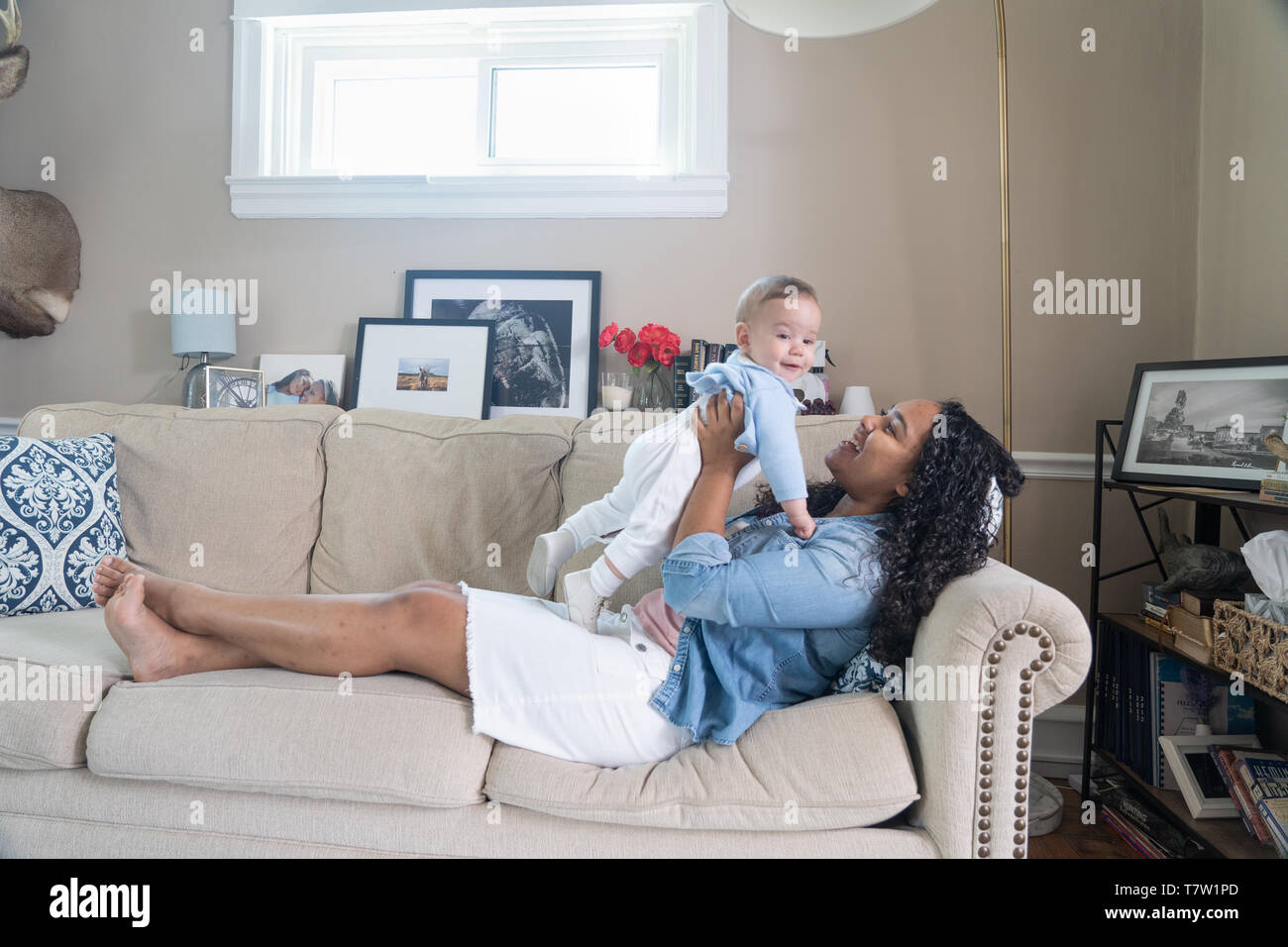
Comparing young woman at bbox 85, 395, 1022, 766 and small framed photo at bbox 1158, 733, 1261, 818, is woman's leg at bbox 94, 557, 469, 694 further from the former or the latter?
small framed photo at bbox 1158, 733, 1261, 818

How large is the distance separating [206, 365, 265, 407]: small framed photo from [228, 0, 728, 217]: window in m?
0.60

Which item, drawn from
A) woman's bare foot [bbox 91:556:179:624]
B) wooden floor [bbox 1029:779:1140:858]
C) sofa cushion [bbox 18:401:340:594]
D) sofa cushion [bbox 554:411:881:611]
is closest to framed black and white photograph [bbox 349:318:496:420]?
sofa cushion [bbox 18:401:340:594]

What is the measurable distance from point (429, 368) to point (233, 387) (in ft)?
2.10

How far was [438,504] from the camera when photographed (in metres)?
1.98

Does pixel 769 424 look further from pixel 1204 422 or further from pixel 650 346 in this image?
pixel 1204 422

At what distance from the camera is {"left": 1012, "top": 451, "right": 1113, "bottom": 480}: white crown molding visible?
2.47 metres

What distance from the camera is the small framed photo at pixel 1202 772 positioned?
1.77m

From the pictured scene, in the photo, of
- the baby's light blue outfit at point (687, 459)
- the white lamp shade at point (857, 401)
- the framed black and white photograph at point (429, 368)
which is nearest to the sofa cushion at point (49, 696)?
the baby's light blue outfit at point (687, 459)

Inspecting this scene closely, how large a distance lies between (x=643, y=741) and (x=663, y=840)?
15 centimetres

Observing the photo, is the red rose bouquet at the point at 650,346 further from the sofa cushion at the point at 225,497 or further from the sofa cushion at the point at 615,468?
the sofa cushion at the point at 225,497

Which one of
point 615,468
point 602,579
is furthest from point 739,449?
point 615,468

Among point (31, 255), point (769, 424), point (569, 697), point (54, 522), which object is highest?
point (31, 255)

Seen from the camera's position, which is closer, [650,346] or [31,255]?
[650,346]

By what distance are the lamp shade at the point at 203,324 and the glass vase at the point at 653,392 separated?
1382 millimetres
